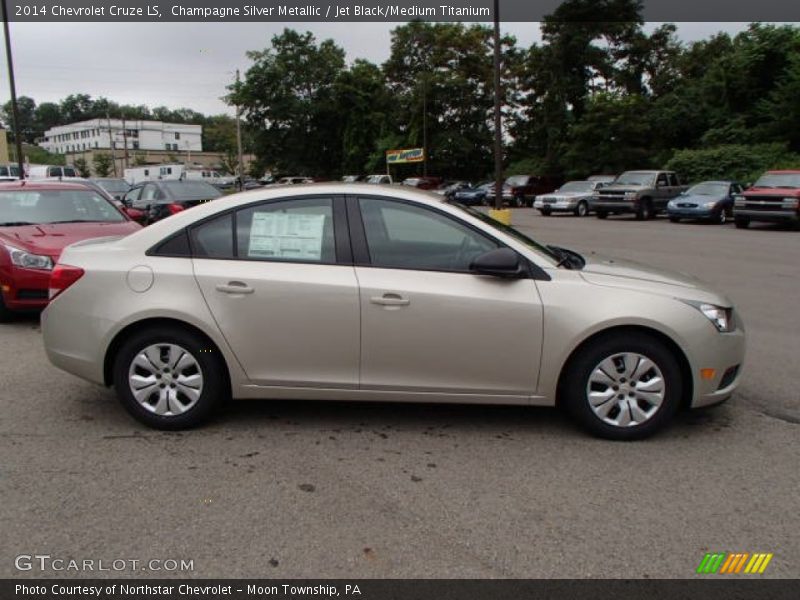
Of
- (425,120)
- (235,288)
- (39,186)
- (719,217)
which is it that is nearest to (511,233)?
(235,288)

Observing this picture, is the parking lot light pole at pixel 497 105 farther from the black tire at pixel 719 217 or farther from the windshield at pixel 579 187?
the windshield at pixel 579 187

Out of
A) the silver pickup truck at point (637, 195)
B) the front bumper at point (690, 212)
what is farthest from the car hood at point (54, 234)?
the silver pickup truck at point (637, 195)

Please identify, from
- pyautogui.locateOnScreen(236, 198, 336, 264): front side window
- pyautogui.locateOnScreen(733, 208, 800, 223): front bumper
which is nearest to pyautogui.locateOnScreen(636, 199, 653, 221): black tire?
pyautogui.locateOnScreen(733, 208, 800, 223): front bumper

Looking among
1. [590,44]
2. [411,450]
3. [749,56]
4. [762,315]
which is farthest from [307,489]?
[590,44]

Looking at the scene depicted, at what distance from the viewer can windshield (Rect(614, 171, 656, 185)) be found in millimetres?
26406

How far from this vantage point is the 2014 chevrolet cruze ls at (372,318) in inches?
165

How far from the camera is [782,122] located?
33594 mm

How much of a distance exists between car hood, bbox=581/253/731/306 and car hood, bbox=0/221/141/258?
5634 millimetres

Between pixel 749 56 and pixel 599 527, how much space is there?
39.7 meters

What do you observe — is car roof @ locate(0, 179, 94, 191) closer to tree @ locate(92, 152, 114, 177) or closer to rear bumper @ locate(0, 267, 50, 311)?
rear bumper @ locate(0, 267, 50, 311)

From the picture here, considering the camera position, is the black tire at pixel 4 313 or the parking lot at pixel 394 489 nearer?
the parking lot at pixel 394 489

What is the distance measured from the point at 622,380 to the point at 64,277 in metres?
3.67

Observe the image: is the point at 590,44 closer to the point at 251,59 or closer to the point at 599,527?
the point at 251,59

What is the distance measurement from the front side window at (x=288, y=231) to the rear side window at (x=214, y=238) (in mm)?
62
